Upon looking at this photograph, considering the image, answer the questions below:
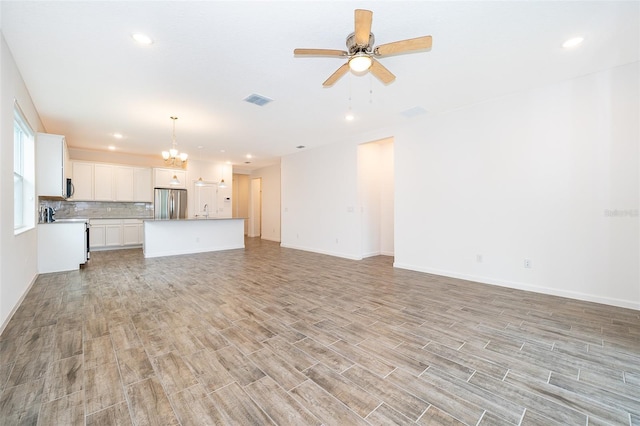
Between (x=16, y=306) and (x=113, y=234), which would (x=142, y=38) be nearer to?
(x=16, y=306)

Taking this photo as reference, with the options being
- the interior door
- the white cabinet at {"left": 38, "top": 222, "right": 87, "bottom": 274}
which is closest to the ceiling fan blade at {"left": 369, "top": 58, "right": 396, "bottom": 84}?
the white cabinet at {"left": 38, "top": 222, "right": 87, "bottom": 274}

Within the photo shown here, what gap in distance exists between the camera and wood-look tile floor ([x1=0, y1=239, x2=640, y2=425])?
159 cm

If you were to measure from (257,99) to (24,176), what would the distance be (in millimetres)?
3947

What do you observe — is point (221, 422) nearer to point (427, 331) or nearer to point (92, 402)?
point (92, 402)

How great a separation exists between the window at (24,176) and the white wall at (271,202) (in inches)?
256

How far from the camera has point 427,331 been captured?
2615 millimetres

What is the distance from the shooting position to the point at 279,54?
2988mm

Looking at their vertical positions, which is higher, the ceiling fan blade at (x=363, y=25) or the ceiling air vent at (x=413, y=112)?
the ceiling air vent at (x=413, y=112)

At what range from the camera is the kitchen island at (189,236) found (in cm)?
663

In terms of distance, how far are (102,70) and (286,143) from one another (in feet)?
13.8

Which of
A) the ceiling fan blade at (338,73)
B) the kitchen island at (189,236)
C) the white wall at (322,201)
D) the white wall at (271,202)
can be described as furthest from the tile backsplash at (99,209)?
the ceiling fan blade at (338,73)

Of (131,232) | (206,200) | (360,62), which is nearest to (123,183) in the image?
(131,232)

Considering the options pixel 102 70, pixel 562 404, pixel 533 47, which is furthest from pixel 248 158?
pixel 562 404

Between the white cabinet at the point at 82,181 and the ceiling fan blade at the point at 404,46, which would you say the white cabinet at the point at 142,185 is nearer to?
the white cabinet at the point at 82,181
